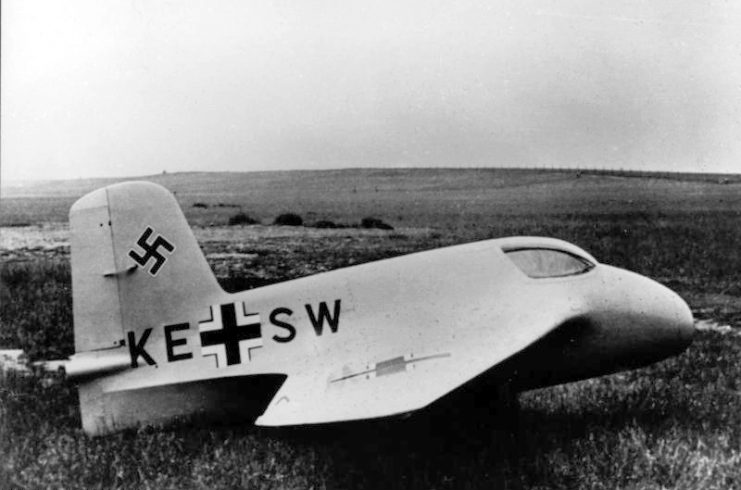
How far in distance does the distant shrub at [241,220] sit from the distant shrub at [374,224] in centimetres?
323

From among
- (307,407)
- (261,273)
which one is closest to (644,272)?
(261,273)

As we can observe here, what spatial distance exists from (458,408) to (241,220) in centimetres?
1269

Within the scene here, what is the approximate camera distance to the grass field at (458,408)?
5.87 meters

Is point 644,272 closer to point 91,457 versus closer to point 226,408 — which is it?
point 226,408

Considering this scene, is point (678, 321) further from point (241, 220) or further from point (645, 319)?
point (241, 220)

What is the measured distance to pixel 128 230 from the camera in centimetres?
648

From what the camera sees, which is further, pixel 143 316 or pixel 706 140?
pixel 706 140

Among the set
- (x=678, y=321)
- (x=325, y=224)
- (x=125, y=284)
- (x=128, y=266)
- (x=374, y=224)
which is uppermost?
(x=325, y=224)

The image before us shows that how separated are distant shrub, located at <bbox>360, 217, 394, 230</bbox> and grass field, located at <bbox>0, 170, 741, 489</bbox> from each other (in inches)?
14.7

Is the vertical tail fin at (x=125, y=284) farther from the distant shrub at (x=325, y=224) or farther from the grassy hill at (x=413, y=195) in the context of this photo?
the distant shrub at (x=325, y=224)

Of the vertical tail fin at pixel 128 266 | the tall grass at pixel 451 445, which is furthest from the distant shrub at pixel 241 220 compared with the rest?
the vertical tail fin at pixel 128 266

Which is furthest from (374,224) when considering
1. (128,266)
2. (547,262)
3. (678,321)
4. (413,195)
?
(128,266)

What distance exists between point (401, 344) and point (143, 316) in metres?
2.49

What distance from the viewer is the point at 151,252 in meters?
6.48
